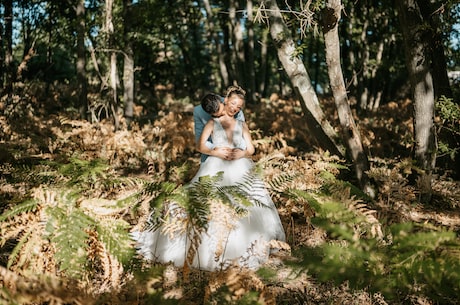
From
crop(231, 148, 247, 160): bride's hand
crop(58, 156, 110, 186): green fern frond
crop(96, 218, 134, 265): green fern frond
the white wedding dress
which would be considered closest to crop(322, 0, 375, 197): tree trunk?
crop(231, 148, 247, 160): bride's hand

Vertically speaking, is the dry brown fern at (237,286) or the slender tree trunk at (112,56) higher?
the slender tree trunk at (112,56)

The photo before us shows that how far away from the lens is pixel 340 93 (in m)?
4.63

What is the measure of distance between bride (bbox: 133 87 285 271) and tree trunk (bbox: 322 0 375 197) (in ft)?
A: 4.83

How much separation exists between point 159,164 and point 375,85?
11545mm

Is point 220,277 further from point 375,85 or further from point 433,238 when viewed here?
point 375,85

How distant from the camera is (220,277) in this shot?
262 centimetres

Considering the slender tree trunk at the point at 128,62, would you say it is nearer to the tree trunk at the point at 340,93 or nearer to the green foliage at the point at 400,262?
the tree trunk at the point at 340,93

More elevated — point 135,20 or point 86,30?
point 135,20

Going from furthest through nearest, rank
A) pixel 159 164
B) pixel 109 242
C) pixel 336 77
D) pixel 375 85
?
1. pixel 375 85
2. pixel 159 164
3. pixel 336 77
4. pixel 109 242

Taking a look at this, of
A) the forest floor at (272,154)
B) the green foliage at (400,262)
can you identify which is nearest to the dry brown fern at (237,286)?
the forest floor at (272,154)

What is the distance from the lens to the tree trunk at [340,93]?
428 centimetres

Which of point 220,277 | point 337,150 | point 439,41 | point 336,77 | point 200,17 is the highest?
point 200,17

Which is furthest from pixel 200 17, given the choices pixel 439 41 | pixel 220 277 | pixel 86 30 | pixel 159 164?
pixel 220 277

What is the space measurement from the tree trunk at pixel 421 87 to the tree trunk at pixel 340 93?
2.59 feet
